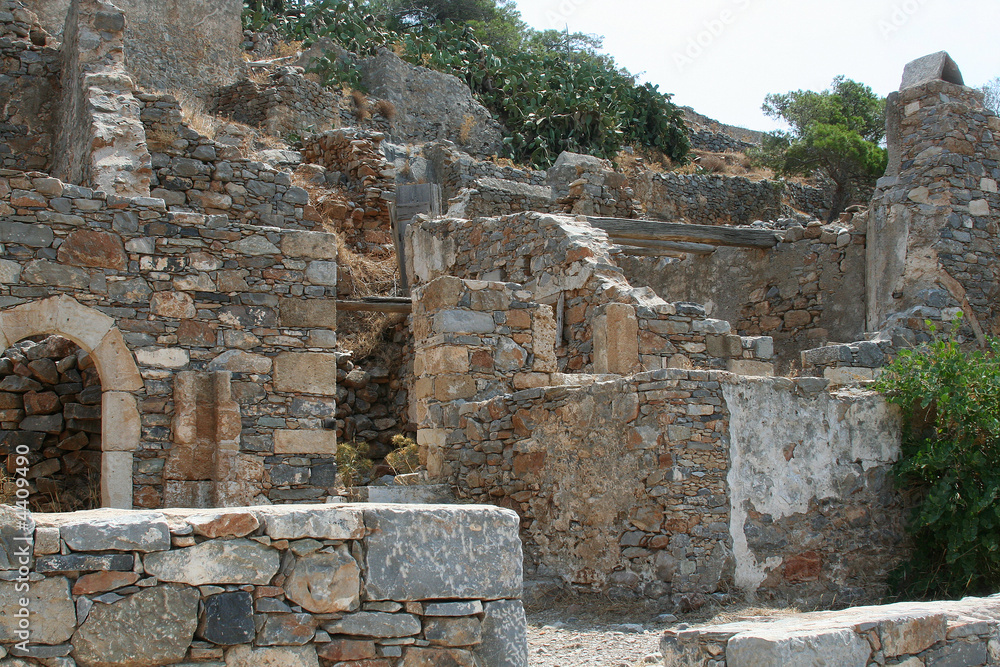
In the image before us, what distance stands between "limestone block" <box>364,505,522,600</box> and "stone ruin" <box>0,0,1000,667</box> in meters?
0.01

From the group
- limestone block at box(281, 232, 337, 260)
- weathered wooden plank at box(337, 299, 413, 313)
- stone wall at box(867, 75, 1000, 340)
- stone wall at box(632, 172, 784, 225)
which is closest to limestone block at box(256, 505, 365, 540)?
limestone block at box(281, 232, 337, 260)

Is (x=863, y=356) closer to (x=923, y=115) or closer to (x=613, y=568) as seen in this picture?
(x=923, y=115)

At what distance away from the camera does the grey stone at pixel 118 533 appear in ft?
10.5

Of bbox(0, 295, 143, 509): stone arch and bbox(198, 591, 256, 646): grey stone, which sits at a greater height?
bbox(0, 295, 143, 509): stone arch

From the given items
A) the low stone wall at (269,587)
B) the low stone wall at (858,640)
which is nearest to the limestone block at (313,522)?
the low stone wall at (269,587)

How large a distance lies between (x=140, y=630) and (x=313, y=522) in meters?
0.67

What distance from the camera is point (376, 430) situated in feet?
38.3

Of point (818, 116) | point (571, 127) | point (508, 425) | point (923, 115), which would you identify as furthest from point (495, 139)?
point (508, 425)

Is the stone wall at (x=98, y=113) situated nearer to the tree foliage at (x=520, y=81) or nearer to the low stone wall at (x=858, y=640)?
the low stone wall at (x=858, y=640)

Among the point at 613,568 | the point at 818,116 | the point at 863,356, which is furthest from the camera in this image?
the point at 818,116

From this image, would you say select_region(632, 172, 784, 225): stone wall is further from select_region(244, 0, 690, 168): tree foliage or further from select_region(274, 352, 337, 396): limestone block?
select_region(274, 352, 337, 396): limestone block

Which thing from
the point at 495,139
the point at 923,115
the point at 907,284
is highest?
the point at 495,139

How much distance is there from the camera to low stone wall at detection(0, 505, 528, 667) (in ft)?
10.4

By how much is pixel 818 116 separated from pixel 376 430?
67.3 feet
